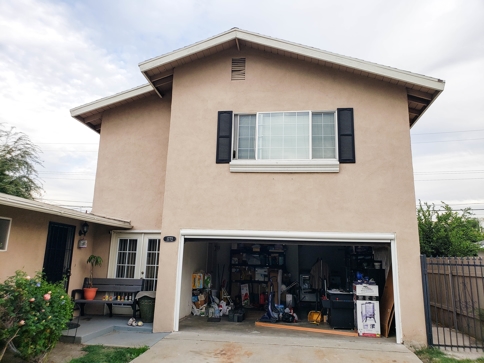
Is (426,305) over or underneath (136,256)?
underneath

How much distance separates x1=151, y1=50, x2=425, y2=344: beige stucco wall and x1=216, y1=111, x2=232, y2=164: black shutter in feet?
0.55

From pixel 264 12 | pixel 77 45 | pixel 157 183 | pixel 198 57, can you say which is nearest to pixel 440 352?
pixel 157 183

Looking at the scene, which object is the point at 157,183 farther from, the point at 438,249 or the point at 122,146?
the point at 438,249

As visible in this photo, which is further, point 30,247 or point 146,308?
point 146,308

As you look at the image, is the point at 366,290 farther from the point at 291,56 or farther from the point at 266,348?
the point at 291,56

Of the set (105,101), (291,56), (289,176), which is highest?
(291,56)

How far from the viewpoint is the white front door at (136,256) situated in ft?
31.3

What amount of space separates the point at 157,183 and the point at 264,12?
6.66 m

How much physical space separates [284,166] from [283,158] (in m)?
0.27

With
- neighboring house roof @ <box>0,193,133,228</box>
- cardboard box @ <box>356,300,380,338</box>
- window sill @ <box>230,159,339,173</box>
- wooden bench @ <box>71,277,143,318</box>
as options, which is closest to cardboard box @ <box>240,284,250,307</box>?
wooden bench @ <box>71,277,143,318</box>

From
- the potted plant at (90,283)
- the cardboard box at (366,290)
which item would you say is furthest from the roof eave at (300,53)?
the potted plant at (90,283)

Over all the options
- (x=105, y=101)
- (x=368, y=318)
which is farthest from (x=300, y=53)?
(x=368, y=318)

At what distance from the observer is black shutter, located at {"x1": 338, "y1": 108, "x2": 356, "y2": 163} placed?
8.00 metres

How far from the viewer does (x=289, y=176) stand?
8133 mm
